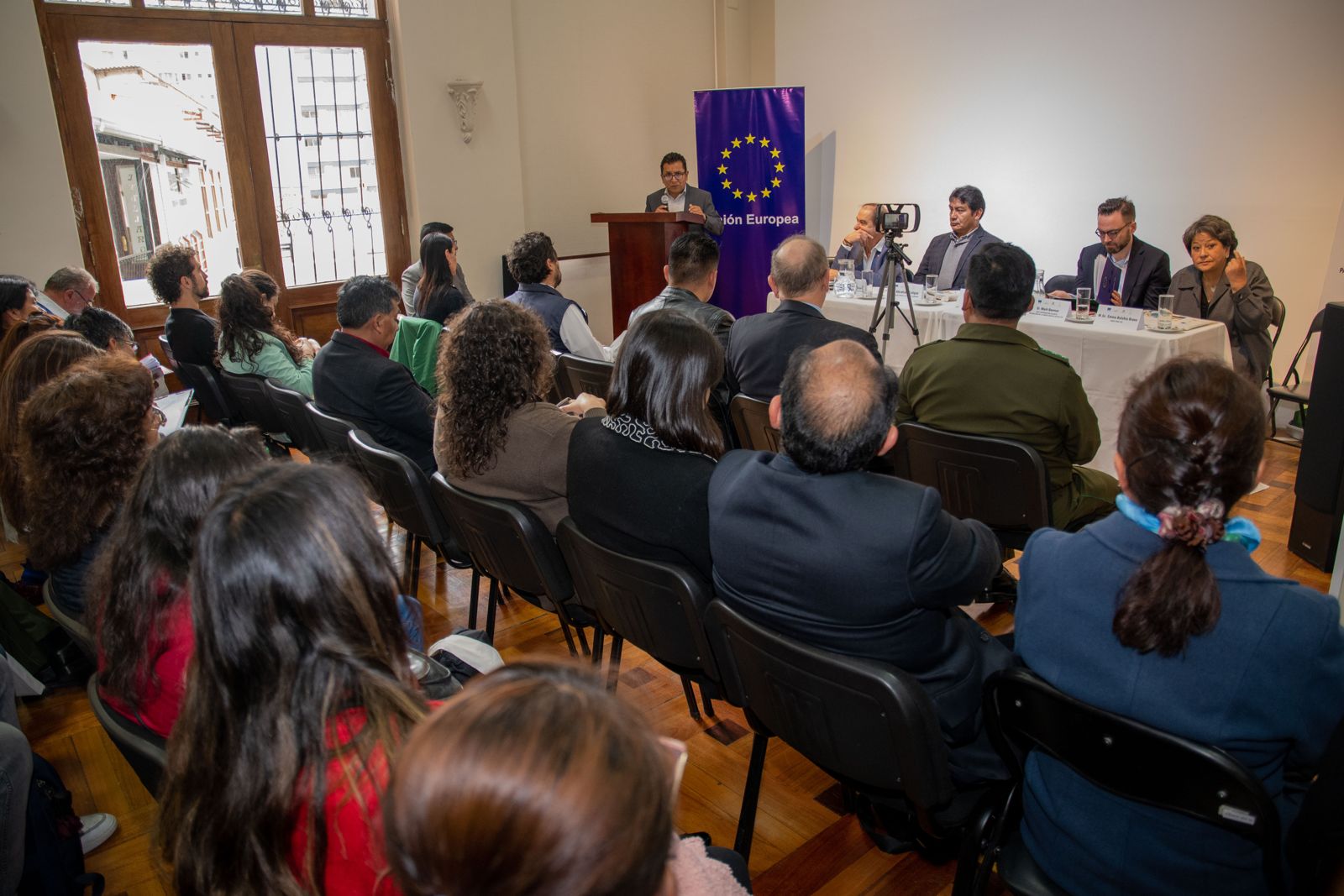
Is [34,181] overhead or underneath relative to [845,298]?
overhead

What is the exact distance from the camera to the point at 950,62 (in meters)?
6.34

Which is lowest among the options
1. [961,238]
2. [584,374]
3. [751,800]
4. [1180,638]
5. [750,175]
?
[751,800]

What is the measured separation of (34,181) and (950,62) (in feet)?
19.2

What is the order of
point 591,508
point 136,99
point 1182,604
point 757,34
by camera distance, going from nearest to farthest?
point 1182,604 → point 591,508 → point 136,99 → point 757,34

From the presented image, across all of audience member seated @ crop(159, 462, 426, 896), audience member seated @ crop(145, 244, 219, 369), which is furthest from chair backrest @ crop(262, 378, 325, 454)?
audience member seated @ crop(159, 462, 426, 896)

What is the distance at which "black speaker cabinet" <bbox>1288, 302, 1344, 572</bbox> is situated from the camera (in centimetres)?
311

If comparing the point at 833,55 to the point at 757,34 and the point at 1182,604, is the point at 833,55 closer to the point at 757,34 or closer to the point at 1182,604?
the point at 757,34

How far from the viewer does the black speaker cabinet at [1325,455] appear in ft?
10.2

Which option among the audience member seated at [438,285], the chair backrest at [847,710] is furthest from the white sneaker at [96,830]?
the audience member seated at [438,285]

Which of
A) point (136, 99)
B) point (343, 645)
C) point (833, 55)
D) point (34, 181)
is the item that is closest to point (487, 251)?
point (136, 99)

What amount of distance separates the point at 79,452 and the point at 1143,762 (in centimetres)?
212

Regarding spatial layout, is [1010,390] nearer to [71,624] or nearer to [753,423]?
[753,423]

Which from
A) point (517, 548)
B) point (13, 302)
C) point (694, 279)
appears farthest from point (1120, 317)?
point (13, 302)

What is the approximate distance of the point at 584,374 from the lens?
3.68 metres
